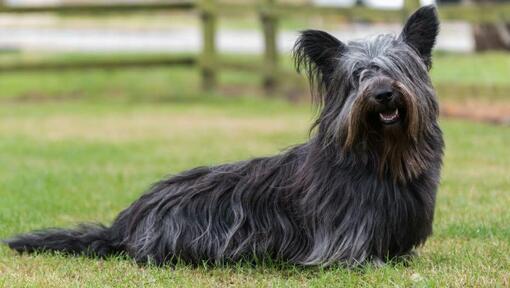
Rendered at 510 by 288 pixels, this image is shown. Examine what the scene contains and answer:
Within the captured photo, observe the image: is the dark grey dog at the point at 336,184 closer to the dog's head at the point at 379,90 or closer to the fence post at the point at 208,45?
the dog's head at the point at 379,90

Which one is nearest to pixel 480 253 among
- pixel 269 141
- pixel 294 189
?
pixel 294 189

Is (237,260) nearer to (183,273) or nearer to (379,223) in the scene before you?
(183,273)

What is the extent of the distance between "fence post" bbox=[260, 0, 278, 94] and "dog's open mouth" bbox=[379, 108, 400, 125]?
13.5m

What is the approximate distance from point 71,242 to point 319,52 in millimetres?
2190

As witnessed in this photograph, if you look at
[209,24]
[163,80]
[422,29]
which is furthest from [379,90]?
[163,80]

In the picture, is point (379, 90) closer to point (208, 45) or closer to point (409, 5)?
point (409, 5)

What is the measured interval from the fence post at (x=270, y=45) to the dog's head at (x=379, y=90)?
42.6 ft

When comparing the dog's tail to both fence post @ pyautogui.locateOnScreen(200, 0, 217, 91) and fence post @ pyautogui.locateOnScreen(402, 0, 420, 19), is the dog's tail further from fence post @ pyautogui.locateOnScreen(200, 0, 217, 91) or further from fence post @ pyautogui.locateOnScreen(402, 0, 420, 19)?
fence post @ pyautogui.locateOnScreen(200, 0, 217, 91)

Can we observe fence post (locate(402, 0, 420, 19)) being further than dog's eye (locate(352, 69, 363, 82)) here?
Yes

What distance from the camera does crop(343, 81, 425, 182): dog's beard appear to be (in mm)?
5711

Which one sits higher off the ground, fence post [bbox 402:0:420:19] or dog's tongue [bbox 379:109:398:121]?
fence post [bbox 402:0:420:19]

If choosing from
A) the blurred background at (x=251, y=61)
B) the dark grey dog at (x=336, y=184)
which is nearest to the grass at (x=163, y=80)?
the blurred background at (x=251, y=61)

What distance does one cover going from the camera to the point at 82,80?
2238 cm

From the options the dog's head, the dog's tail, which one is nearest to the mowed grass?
the dog's tail
